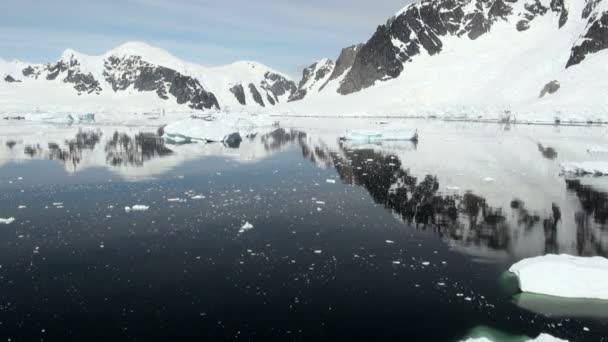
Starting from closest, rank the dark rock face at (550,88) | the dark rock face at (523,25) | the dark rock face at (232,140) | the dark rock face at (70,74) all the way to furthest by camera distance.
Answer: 1. the dark rock face at (232,140)
2. the dark rock face at (550,88)
3. the dark rock face at (523,25)
4. the dark rock face at (70,74)

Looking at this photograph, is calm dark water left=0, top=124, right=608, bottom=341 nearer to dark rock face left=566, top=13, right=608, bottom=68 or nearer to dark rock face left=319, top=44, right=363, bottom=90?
dark rock face left=566, top=13, right=608, bottom=68

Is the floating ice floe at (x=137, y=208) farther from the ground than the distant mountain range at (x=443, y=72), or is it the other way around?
the distant mountain range at (x=443, y=72)

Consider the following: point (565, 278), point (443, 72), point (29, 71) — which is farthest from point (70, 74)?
point (565, 278)

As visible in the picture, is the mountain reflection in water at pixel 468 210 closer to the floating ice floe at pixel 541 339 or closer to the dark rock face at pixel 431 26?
the floating ice floe at pixel 541 339

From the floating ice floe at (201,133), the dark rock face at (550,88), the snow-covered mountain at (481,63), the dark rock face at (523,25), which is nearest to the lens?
the floating ice floe at (201,133)

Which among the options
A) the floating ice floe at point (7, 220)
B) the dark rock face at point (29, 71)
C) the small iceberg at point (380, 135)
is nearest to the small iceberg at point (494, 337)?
the floating ice floe at point (7, 220)

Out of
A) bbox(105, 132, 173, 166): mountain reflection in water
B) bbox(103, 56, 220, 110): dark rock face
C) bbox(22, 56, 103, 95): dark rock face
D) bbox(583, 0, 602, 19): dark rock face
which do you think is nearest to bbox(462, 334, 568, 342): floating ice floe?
bbox(105, 132, 173, 166): mountain reflection in water
